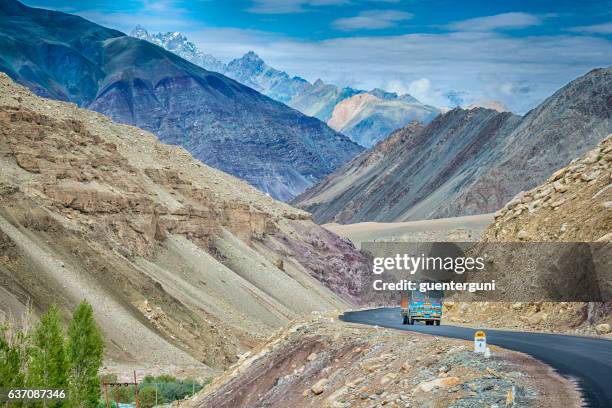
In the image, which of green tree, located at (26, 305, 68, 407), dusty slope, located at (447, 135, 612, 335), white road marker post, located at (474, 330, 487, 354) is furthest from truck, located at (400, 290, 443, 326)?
white road marker post, located at (474, 330, 487, 354)

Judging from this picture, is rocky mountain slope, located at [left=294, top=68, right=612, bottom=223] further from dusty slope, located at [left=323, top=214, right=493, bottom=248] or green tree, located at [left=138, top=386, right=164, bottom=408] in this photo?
green tree, located at [left=138, top=386, right=164, bottom=408]

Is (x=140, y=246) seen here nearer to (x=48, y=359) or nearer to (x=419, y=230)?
(x=48, y=359)

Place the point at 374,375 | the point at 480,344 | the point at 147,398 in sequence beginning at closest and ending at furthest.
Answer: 1. the point at 480,344
2. the point at 374,375
3. the point at 147,398

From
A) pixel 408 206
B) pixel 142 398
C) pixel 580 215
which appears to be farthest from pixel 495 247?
pixel 408 206

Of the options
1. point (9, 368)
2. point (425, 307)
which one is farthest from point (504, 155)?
point (9, 368)

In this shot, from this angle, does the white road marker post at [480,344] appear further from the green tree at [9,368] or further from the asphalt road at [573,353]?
the green tree at [9,368]

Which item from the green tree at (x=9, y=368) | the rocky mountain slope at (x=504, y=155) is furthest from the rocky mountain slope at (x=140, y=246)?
the rocky mountain slope at (x=504, y=155)
